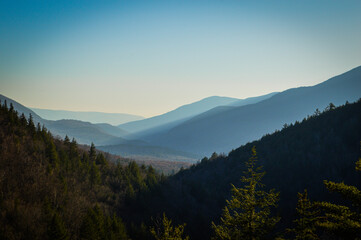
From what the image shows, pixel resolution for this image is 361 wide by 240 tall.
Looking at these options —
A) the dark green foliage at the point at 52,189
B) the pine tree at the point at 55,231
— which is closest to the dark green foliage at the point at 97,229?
the dark green foliage at the point at 52,189

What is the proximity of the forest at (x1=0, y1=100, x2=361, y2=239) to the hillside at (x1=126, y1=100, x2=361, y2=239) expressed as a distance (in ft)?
1.73

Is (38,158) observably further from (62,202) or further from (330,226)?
(330,226)

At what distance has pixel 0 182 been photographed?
223 feet

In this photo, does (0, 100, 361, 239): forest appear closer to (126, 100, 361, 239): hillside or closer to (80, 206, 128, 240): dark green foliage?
(80, 206, 128, 240): dark green foliage

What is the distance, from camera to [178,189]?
133625 millimetres

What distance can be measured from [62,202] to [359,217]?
79958mm

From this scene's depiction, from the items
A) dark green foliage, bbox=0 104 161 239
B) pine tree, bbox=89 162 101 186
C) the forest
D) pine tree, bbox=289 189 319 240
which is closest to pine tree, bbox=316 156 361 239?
the forest

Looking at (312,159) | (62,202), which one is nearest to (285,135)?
(312,159)

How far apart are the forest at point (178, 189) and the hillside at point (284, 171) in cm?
53

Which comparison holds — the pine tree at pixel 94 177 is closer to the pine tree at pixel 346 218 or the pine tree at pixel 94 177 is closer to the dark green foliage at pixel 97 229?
the dark green foliage at pixel 97 229

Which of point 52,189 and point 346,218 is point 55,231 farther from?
point 346,218

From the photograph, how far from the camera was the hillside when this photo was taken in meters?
113

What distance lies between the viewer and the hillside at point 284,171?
112562 millimetres

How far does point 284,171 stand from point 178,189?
6279 centimetres
